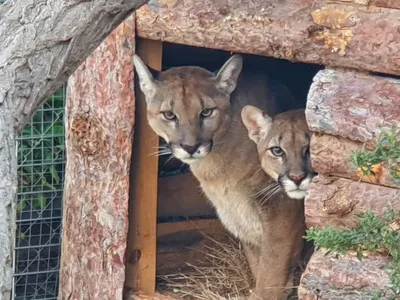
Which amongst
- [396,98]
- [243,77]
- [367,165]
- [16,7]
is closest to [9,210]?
[16,7]

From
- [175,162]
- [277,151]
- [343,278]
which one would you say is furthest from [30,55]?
[175,162]

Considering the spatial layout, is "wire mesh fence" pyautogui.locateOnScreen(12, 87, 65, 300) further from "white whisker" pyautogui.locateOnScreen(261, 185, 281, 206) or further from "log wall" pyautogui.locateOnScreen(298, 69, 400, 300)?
"log wall" pyautogui.locateOnScreen(298, 69, 400, 300)

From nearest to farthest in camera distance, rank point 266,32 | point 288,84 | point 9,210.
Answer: point 9,210
point 266,32
point 288,84

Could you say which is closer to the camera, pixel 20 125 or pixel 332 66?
pixel 20 125

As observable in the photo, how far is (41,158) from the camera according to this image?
644 cm

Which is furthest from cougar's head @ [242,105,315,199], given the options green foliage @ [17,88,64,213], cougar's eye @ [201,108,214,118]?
green foliage @ [17,88,64,213]

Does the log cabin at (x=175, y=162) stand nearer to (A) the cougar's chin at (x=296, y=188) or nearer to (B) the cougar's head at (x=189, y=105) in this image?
(B) the cougar's head at (x=189, y=105)

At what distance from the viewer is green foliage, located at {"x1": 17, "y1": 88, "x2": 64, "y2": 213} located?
6.38 meters

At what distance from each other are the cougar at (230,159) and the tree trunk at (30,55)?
7.22 feet

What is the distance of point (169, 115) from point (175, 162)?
1.10 m

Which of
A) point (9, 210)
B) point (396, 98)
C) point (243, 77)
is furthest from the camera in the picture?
→ point (243, 77)

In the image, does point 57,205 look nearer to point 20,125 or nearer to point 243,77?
point 243,77

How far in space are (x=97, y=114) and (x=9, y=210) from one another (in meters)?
2.60

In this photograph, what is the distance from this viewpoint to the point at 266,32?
4.96 m
